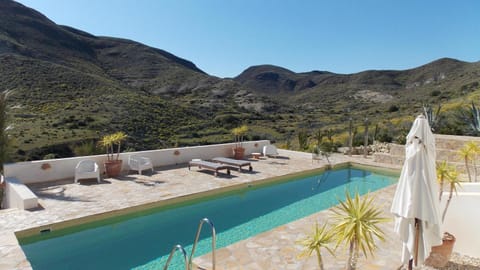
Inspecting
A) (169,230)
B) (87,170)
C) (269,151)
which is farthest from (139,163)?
(269,151)

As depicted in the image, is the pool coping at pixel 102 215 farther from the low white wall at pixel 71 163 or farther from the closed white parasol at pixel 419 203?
the closed white parasol at pixel 419 203

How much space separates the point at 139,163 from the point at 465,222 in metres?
8.65

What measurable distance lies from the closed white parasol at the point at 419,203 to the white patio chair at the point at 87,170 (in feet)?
26.4

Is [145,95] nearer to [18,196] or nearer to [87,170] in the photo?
[87,170]

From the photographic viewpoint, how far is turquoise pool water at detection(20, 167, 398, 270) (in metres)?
4.75

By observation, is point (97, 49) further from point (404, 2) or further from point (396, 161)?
point (396, 161)

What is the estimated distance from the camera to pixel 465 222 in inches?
174

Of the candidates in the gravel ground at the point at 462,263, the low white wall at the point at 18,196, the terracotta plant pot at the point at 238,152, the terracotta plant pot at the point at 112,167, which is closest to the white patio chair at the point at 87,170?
the terracotta plant pot at the point at 112,167

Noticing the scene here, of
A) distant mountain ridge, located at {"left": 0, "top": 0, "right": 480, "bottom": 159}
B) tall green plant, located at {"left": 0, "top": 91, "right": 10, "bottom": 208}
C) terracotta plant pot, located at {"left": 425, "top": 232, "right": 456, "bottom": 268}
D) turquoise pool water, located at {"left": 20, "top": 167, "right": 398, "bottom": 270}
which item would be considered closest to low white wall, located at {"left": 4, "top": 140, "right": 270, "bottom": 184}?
tall green plant, located at {"left": 0, "top": 91, "right": 10, "bottom": 208}

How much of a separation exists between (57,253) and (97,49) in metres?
48.6

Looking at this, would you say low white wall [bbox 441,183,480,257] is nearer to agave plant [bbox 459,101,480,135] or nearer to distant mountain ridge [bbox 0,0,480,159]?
agave plant [bbox 459,101,480,135]

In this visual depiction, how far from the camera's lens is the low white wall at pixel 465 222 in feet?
14.1

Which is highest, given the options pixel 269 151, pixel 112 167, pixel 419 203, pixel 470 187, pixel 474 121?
pixel 474 121

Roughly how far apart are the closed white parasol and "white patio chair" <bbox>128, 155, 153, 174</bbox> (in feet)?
26.5
